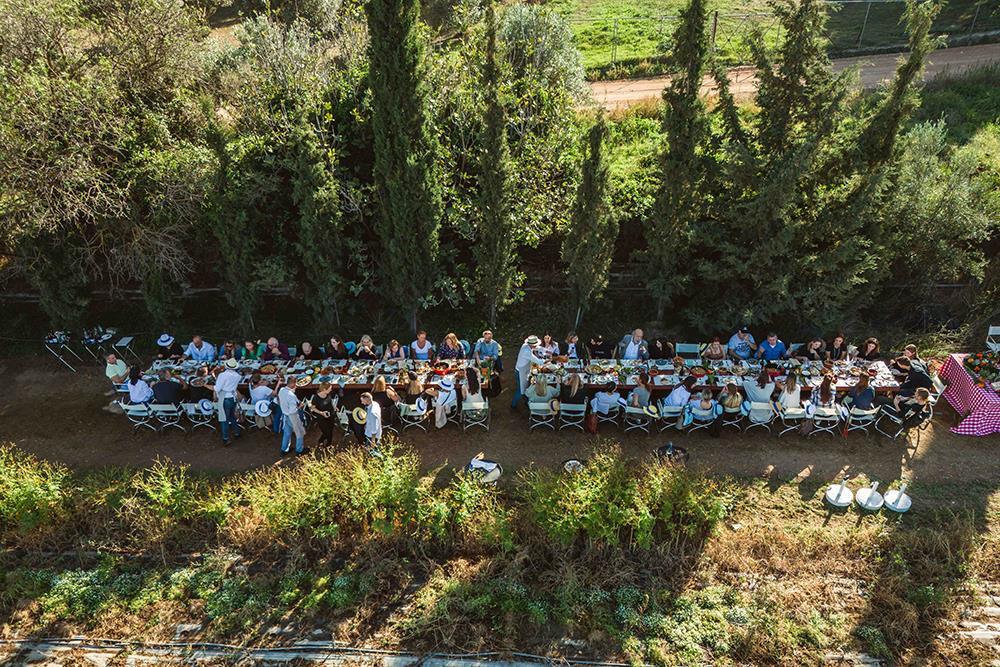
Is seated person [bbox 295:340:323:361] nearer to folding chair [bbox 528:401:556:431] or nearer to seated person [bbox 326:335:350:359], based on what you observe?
seated person [bbox 326:335:350:359]

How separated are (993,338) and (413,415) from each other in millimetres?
13603

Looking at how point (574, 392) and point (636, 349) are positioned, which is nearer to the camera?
point (574, 392)

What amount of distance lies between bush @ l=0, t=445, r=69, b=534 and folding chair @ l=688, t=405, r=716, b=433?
11.5 m

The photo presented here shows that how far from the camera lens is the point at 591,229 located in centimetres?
1256

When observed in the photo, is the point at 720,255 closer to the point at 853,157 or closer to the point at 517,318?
the point at 853,157

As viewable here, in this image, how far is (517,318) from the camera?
15234 millimetres

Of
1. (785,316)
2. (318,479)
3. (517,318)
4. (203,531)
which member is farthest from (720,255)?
(203,531)

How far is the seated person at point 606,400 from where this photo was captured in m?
11.3

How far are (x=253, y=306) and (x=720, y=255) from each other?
38.0 feet

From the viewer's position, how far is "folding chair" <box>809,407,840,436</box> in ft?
36.9

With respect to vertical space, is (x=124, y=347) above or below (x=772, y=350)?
below

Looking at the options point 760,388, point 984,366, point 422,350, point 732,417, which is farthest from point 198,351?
point 984,366

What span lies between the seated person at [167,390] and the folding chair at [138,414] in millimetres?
358

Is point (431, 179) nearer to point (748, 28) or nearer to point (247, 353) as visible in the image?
point (247, 353)
